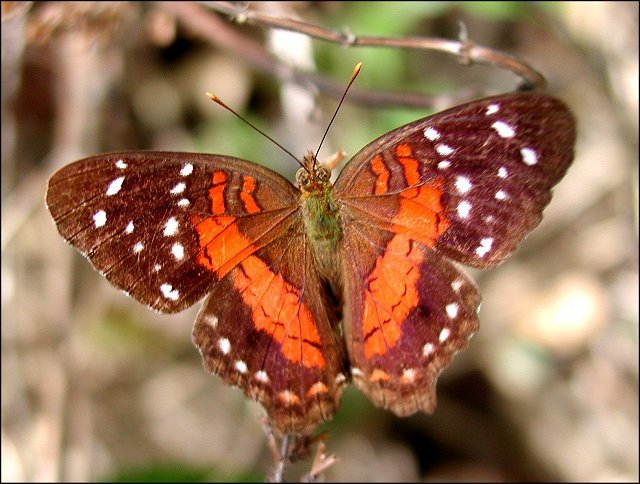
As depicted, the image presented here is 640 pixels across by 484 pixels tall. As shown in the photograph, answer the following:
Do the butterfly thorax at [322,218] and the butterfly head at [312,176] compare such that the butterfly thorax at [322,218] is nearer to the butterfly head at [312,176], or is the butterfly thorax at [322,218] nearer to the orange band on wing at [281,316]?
the butterfly head at [312,176]

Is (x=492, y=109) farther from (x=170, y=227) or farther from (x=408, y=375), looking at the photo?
(x=170, y=227)

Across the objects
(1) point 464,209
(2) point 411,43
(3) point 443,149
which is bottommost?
(1) point 464,209

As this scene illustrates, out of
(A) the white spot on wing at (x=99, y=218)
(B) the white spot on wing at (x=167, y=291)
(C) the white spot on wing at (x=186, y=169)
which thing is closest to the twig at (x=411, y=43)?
(C) the white spot on wing at (x=186, y=169)

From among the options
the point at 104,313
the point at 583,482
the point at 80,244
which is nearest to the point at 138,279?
the point at 80,244

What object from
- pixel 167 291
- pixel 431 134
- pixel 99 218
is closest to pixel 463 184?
pixel 431 134

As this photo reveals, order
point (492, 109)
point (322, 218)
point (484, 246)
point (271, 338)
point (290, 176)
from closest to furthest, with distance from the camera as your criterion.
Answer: point (492, 109) → point (484, 246) → point (271, 338) → point (322, 218) → point (290, 176)

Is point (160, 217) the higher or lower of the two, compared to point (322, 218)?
lower

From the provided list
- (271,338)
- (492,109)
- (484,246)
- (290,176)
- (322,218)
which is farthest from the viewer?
(290,176)
